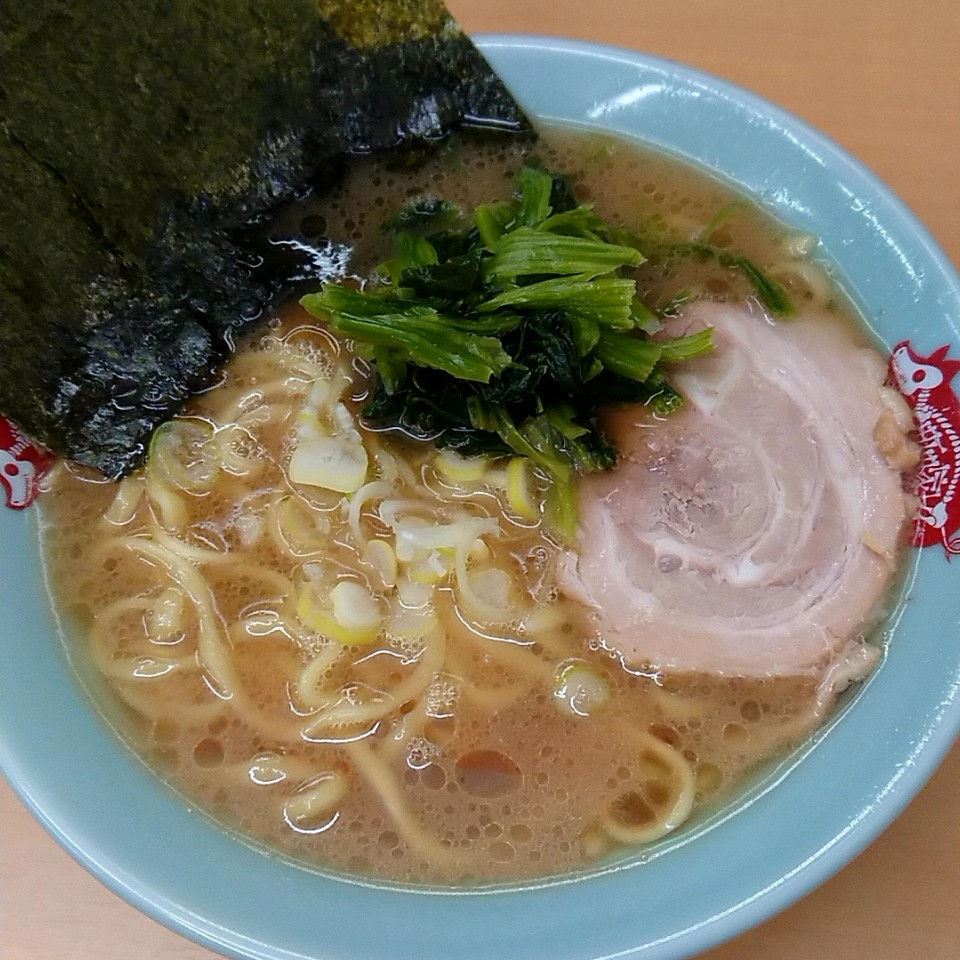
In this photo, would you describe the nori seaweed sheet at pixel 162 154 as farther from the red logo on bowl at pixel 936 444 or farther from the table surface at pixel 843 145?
the red logo on bowl at pixel 936 444

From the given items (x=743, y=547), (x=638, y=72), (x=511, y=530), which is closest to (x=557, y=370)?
(x=511, y=530)

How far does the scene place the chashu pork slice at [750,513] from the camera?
3.84 feet

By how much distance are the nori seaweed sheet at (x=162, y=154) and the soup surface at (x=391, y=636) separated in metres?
0.11

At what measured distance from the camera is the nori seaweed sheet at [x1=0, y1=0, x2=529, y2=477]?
1.09 m

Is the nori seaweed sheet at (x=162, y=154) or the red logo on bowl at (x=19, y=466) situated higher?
the nori seaweed sheet at (x=162, y=154)

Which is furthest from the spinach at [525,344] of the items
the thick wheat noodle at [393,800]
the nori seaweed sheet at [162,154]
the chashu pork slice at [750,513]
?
the thick wheat noodle at [393,800]

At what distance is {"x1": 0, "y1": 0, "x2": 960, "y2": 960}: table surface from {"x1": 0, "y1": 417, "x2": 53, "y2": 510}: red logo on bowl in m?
0.44

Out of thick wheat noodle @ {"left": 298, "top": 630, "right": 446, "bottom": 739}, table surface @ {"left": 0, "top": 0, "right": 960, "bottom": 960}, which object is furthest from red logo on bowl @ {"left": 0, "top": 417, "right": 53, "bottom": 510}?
thick wheat noodle @ {"left": 298, "top": 630, "right": 446, "bottom": 739}

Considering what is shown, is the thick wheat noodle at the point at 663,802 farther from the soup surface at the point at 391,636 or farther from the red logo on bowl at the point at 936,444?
the red logo on bowl at the point at 936,444

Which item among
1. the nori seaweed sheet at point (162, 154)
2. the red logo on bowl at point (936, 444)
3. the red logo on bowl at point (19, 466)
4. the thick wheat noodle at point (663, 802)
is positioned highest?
the red logo on bowl at point (936, 444)

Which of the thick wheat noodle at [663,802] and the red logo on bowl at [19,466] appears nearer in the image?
the thick wheat noodle at [663,802]

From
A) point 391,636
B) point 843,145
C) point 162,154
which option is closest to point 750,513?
point 391,636

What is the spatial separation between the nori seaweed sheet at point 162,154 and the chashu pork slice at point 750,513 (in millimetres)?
619

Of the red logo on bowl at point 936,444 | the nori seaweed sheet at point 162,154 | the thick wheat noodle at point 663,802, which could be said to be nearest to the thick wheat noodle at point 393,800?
the thick wheat noodle at point 663,802
